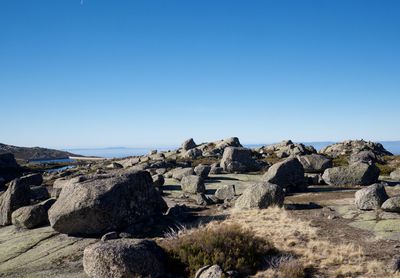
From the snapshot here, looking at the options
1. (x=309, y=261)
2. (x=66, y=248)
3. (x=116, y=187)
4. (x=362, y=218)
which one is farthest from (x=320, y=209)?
(x=66, y=248)

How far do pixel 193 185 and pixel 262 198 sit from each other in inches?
396

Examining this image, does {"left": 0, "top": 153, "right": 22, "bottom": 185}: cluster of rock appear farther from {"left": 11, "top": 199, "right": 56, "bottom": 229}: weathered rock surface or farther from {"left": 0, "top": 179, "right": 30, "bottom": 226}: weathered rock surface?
{"left": 11, "top": 199, "right": 56, "bottom": 229}: weathered rock surface

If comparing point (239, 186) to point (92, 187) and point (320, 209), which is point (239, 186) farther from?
point (92, 187)

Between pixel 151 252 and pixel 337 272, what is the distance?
7663mm

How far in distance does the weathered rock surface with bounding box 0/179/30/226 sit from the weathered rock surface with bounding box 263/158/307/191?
19.4 metres

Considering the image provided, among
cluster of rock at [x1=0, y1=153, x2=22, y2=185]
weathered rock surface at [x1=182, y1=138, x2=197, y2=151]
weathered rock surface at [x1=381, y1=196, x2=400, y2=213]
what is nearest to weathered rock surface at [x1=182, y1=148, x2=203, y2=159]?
weathered rock surface at [x1=182, y1=138, x2=197, y2=151]

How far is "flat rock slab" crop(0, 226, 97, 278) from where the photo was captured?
16984mm

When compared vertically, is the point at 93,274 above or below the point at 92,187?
below

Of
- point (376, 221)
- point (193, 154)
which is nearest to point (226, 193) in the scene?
point (376, 221)

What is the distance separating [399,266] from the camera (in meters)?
15.3

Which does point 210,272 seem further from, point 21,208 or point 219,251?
point 21,208

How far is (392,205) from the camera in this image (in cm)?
2341

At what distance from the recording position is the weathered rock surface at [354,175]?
3506 centimetres

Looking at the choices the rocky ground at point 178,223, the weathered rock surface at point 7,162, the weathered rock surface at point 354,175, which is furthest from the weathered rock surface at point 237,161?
the weathered rock surface at point 7,162
